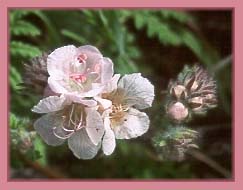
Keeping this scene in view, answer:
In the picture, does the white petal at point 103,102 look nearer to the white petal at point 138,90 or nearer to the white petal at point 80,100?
the white petal at point 80,100

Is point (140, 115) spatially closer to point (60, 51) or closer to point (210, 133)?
point (60, 51)

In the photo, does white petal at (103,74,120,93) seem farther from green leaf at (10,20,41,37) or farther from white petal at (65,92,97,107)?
green leaf at (10,20,41,37)

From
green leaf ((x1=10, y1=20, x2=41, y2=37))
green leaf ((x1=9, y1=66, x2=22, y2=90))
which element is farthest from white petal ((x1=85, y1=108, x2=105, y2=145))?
green leaf ((x1=10, y1=20, x2=41, y2=37))

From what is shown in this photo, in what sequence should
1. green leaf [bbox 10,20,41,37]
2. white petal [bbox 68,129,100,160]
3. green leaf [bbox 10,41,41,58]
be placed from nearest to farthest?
white petal [bbox 68,129,100,160] → green leaf [bbox 10,41,41,58] → green leaf [bbox 10,20,41,37]

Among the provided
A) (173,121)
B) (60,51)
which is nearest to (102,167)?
(173,121)

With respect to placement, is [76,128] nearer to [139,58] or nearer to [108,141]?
[108,141]

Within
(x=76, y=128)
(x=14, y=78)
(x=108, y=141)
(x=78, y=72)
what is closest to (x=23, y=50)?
(x=14, y=78)
